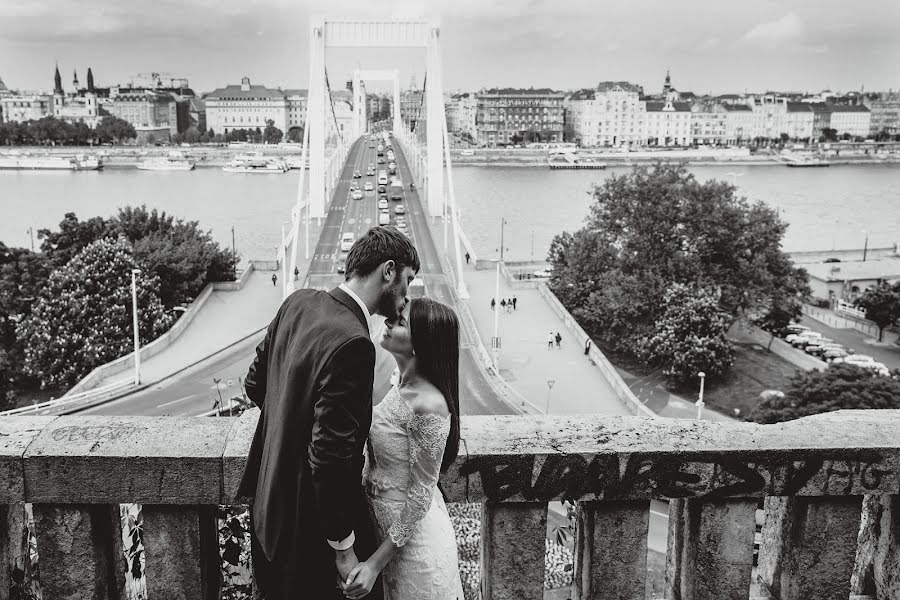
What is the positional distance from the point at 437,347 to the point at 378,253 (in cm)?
22

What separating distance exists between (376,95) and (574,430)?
18030 centimetres

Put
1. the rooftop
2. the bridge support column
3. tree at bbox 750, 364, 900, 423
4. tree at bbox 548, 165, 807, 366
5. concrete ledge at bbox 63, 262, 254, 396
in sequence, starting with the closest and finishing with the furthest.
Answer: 1. tree at bbox 750, 364, 900, 423
2. concrete ledge at bbox 63, 262, 254, 396
3. tree at bbox 548, 165, 807, 366
4. the rooftop
5. the bridge support column

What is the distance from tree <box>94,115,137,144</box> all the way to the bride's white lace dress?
103 meters

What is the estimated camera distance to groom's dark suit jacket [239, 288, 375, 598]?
1538 millimetres

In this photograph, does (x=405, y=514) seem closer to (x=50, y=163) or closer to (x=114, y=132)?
(x=50, y=163)

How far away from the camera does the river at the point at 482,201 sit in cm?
4156

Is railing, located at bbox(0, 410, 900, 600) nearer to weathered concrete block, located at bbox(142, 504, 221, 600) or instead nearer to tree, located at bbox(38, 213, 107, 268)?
weathered concrete block, located at bbox(142, 504, 221, 600)

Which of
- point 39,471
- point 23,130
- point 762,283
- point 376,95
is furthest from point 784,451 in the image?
point 376,95

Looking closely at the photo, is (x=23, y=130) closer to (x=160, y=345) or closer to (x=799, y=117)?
(x=160, y=345)

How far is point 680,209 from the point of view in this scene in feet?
76.5

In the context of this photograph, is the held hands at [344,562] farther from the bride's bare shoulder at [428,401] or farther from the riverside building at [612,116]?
the riverside building at [612,116]

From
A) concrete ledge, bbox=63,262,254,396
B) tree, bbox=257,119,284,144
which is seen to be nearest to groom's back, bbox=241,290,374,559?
concrete ledge, bbox=63,262,254,396

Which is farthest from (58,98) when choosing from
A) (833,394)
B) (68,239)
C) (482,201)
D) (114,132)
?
(833,394)

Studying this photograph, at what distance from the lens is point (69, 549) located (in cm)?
172
